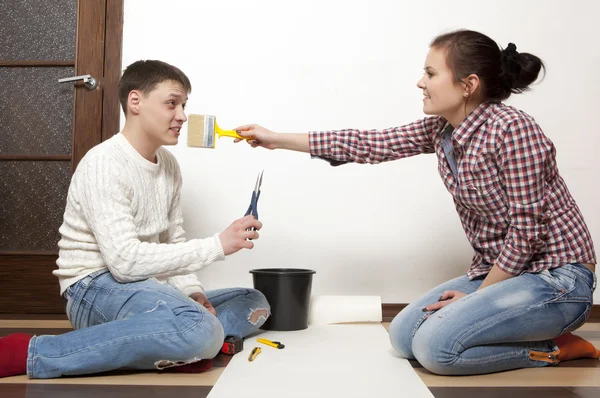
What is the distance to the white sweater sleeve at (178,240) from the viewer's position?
73.0 inches

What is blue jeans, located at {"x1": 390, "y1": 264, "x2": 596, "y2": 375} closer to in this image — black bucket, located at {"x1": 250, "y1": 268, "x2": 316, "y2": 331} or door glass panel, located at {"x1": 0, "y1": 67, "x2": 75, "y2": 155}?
black bucket, located at {"x1": 250, "y1": 268, "x2": 316, "y2": 331}

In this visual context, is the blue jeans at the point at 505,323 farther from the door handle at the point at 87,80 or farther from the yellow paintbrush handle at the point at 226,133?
the door handle at the point at 87,80

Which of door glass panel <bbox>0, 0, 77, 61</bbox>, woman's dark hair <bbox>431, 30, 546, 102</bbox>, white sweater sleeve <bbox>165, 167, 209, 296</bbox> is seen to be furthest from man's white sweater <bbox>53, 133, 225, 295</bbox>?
door glass panel <bbox>0, 0, 77, 61</bbox>

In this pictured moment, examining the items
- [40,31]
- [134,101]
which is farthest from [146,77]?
[40,31]

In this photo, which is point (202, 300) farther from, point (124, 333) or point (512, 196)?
point (512, 196)

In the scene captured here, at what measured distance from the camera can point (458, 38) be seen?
5.48 ft

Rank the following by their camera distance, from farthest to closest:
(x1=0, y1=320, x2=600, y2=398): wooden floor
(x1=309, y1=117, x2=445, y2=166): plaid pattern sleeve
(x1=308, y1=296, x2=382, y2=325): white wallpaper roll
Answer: (x1=308, y1=296, x2=382, y2=325): white wallpaper roll
(x1=309, y1=117, x2=445, y2=166): plaid pattern sleeve
(x1=0, y1=320, x2=600, y2=398): wooden floor

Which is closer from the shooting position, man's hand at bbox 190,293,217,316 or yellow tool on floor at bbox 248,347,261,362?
yellow tool on floor at bbox 248,347,261,362

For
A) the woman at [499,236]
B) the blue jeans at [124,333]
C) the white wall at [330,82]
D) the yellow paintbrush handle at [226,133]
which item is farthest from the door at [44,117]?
the woman at [499,236]

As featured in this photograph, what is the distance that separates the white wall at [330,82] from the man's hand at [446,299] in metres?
0.70

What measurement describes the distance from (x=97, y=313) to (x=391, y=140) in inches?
38.0

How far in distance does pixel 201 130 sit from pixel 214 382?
2.39 feet

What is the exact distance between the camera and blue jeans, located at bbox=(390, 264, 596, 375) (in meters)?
1.50

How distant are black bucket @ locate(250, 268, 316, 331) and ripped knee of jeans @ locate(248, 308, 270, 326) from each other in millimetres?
102
